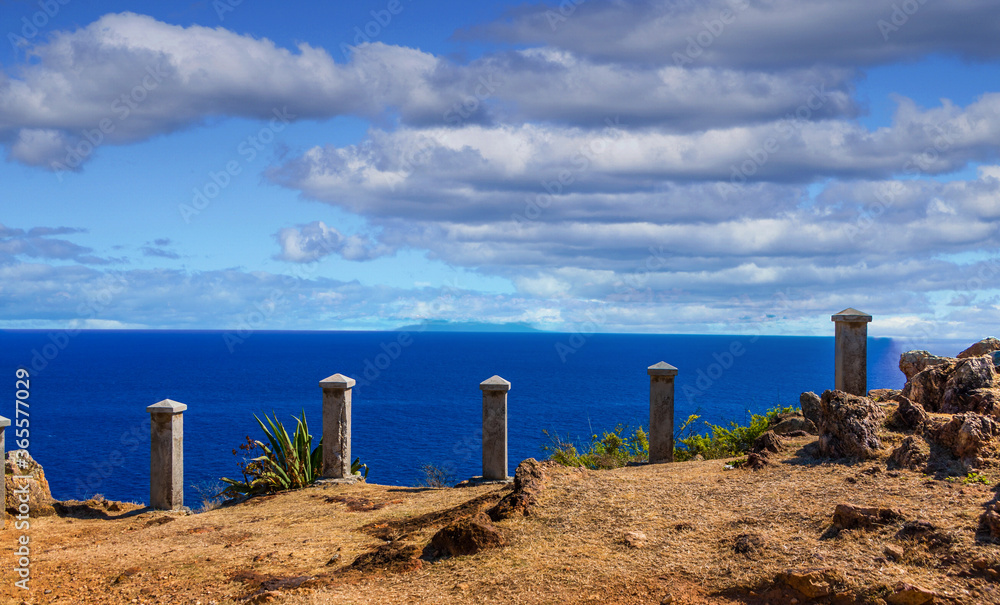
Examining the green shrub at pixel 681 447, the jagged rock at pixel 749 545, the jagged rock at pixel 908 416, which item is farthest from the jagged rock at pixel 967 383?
the jagged rock at pixel 749 545

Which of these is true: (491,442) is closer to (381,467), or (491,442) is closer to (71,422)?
(381,467)

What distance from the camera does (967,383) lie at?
8.87 metres

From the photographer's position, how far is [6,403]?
189 feet

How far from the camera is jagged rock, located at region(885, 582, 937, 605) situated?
465 cm

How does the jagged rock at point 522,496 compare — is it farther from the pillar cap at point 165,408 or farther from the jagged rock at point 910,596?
the pillar cap at point 165,408

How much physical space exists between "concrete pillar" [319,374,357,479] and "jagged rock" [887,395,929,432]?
25.6ft

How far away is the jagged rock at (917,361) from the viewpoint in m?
11.9

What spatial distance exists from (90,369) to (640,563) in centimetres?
11263

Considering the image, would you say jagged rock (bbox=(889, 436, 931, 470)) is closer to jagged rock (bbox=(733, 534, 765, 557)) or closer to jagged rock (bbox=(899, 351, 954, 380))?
jagged rock (bbox=(733, 534, 765, 557))

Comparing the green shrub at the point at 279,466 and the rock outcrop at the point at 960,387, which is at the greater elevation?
the rock outcrop at the point at 960,387

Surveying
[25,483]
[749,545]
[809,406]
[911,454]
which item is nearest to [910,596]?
[749,545]

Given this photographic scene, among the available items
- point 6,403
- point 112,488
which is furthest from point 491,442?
point 6,403

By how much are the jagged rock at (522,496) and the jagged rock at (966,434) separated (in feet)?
13.6

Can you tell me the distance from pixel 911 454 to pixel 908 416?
155 centimetres
